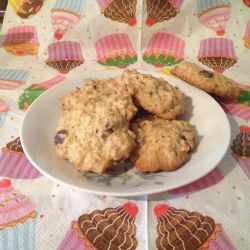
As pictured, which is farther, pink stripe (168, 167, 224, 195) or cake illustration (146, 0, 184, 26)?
cake illustration (146, 0, 184, 26)

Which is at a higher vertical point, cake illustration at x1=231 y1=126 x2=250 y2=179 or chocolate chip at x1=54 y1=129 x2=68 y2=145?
chocolate chip at x1=54 y1=129 x2=68 y2=145

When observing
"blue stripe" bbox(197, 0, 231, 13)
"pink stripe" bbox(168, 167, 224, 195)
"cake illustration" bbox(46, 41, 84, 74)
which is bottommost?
"cake illustration" bbox(46, 41, 84, 74)

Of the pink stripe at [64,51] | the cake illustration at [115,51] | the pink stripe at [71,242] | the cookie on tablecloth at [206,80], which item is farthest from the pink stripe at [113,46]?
the pink stripe at [71,242]

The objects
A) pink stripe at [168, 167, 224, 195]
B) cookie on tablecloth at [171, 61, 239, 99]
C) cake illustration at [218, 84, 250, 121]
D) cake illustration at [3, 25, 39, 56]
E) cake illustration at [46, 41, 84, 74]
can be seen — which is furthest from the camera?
cake illustration at [3, 25, 39, 56]

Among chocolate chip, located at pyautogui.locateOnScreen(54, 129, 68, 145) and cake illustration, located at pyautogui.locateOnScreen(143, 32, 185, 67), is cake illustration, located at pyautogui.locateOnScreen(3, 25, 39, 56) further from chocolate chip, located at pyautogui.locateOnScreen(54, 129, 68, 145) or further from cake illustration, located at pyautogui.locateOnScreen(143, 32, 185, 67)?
chocolate chip, located at pyautogui.locateOnScreen(54, 129, 68, 145)

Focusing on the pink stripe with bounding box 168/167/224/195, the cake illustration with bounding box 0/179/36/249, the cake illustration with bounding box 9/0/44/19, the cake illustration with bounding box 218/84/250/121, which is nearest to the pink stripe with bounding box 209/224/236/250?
the pink stripe with bounding box 168/167/224/195

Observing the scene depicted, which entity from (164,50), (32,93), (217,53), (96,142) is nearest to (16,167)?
(96,142)
